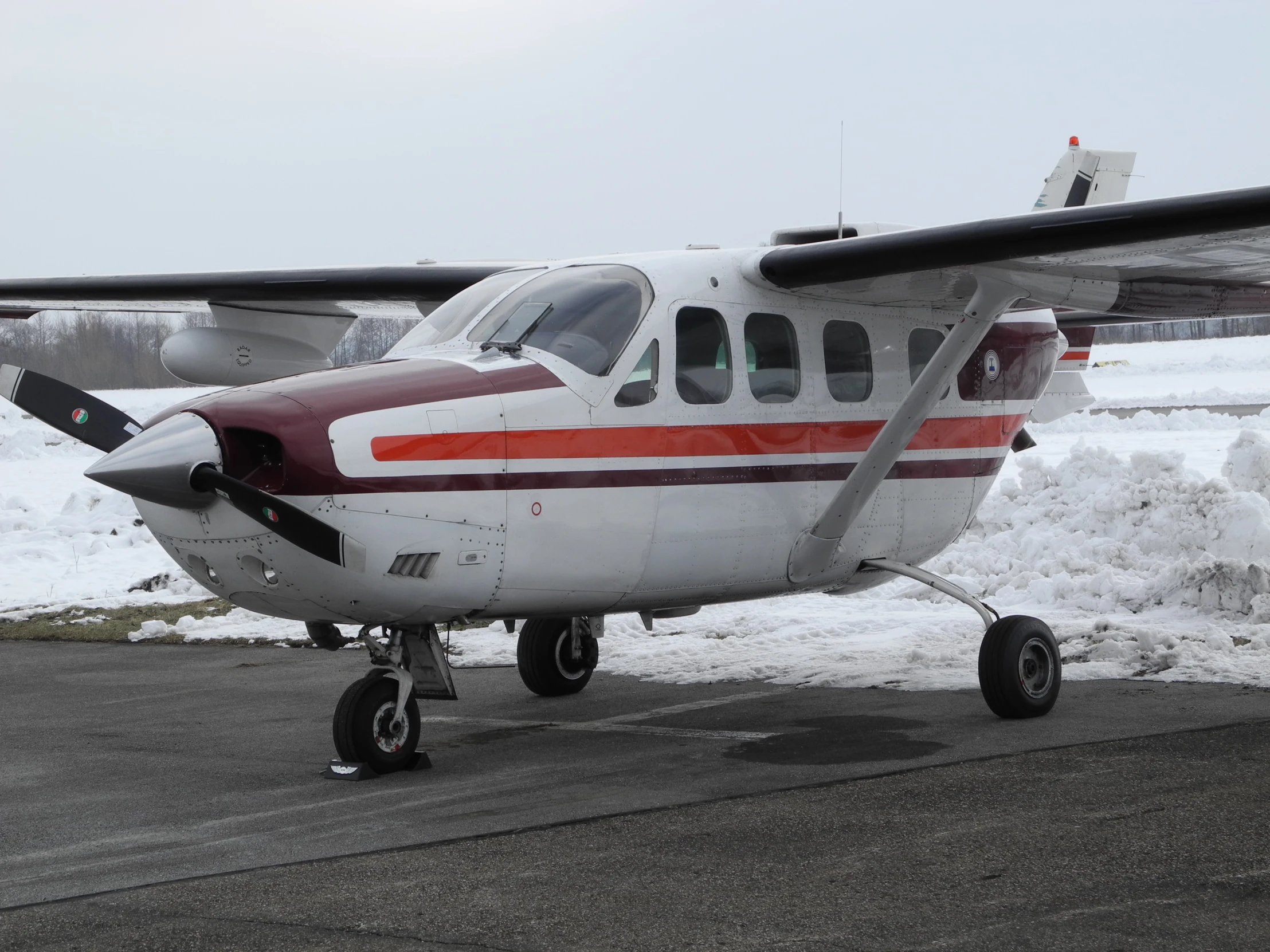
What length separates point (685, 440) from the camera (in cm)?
764

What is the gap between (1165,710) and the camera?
26.2 ft

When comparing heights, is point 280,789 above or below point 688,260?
below

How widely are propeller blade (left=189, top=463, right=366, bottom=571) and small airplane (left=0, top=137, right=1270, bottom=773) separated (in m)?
0.01

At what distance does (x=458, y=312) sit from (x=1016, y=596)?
6607 mm

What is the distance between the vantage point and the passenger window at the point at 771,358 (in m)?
8.06

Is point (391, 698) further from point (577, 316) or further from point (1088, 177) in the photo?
point (1088, 177)

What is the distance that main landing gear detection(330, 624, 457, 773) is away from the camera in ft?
22.6

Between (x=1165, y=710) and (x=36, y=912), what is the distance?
6.03 meters

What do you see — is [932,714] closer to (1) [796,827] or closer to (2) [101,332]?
(1) [796,827]

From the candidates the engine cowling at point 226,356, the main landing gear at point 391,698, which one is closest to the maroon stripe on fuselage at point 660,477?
the main landing gear at point 391,698

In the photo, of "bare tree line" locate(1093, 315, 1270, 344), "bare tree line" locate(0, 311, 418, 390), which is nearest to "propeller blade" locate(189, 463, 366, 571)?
"bare tree line" locate(0, 311, 418, 390)

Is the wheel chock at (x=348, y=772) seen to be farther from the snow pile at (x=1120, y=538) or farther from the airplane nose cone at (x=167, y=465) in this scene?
the snow pile at (x=1120, y=538)

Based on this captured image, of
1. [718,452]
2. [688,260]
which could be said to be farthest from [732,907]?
[688,260]

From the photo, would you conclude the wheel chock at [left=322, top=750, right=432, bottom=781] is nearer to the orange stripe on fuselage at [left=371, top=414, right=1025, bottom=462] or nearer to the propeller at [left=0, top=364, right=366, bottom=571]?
the propeller at [left=0, top=364, right=366, bottom=571]
